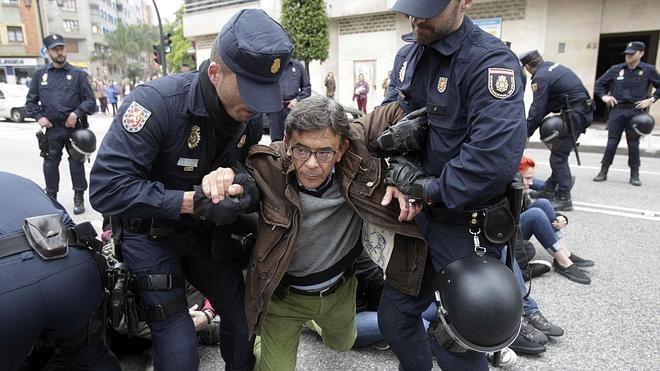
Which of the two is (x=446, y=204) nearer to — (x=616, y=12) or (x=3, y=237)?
(x=3, y=237)

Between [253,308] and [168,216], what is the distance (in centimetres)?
58

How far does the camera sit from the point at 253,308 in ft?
7.13

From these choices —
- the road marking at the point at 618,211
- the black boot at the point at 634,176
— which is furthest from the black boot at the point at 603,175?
the road marking at the point at 618,211

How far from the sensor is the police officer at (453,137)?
1765mm

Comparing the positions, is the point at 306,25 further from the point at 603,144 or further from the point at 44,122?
the point at 44,122

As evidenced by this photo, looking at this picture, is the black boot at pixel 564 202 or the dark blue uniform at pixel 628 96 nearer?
the black boot at pixel 564 202

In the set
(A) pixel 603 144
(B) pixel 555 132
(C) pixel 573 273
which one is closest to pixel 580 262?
(C) pixel 573 273

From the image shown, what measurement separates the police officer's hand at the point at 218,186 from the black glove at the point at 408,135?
0.66 metres

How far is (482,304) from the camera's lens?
1794 millimetres

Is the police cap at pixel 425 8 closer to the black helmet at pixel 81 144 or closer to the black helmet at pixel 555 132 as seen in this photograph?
the black helmet at pixel 555 132

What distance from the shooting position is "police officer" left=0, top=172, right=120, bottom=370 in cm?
162

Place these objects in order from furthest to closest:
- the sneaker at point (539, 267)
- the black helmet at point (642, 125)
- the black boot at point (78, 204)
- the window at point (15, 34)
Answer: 1. the window at point (15, 34)
2. the black helmet at point (642, 125)
3. the black boot at point (78, 204)
4. the sneaker at point (539, 267)

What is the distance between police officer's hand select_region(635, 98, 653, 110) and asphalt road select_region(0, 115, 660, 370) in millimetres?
1378

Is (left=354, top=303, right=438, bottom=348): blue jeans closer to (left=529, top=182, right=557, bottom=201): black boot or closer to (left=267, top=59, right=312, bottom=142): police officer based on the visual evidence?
(left=529, top=182, right=557, bottom=201): black boot
